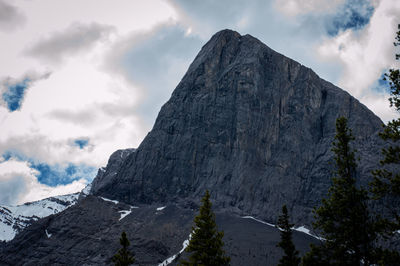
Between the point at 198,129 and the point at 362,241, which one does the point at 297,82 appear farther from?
the point at 362,241

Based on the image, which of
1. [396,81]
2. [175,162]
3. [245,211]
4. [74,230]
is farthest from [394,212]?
[175,162]

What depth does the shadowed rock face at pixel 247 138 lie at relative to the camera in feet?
500

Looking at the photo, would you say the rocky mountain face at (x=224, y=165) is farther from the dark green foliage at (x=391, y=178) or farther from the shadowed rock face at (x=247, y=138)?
the dark green foliage at (x=391, y=178)

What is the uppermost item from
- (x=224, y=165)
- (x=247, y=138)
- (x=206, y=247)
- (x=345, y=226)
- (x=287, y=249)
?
(x=247, y=138)

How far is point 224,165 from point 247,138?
1706cm

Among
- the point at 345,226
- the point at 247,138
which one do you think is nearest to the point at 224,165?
the point at 247,138

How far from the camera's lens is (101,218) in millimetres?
146250

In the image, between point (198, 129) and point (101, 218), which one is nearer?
point (101, 218)

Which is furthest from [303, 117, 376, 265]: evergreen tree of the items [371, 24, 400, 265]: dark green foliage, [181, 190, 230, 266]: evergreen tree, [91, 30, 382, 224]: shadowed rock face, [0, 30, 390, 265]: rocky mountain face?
[91, 30, 382, 224]: shadowed rock face

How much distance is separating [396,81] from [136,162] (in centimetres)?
16503

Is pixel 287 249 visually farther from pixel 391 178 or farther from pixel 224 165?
pixel 224 165

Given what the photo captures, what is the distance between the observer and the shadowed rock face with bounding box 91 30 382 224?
152m

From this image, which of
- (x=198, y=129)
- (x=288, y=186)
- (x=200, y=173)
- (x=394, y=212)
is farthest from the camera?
(x=198, y=129)

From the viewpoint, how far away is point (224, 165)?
16138cm
